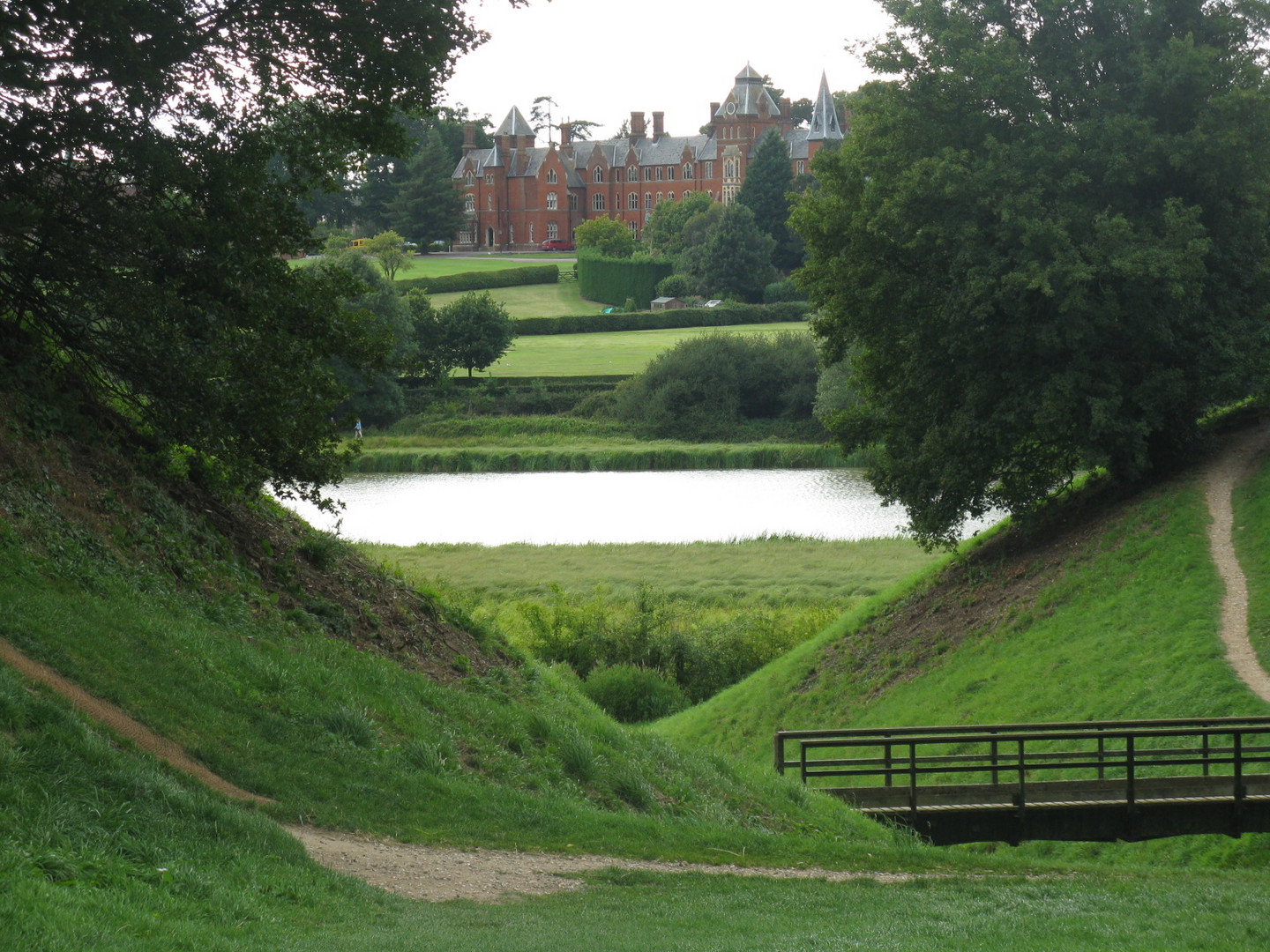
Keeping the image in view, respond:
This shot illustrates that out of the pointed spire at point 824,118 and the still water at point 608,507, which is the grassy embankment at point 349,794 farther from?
the pointed spire at point 824,118

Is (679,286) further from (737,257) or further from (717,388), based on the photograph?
(717,388)

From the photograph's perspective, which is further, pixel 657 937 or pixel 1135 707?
pixel 1135 707

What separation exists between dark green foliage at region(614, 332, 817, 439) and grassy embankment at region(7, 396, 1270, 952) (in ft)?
163

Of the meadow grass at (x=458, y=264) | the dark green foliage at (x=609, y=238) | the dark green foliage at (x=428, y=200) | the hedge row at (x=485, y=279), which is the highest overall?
the dark green foliage at (x=428, y=200)

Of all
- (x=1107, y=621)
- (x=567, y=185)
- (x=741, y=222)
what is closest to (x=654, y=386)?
(x=741, y=222)

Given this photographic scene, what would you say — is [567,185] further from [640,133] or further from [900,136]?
[900,136]

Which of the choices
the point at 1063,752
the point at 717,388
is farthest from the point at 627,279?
the point at 1063,752

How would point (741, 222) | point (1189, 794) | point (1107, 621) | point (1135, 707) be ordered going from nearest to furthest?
point (1189, 794) < point (1135, 707) < point (1107, 621) < point (741, 222)

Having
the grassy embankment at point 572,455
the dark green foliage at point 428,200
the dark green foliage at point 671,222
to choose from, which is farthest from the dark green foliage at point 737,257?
the grassy embankment at point 572,455

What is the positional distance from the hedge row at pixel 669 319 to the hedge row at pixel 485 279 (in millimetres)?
11998

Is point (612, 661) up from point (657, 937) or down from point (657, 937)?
down

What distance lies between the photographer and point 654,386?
2744 inches

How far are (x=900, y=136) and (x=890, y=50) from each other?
171 cm

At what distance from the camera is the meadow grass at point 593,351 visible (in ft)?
259
